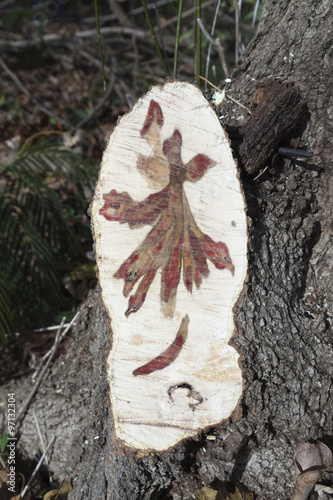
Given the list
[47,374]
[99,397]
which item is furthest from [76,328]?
[99,397]

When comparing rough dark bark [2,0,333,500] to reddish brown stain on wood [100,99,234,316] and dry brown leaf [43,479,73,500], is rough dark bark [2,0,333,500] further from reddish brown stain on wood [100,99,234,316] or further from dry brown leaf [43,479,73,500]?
reddish brown stain on wood [100,99,234,316]

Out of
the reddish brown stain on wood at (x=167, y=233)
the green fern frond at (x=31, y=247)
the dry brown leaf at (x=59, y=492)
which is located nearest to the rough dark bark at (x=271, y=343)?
the dry brown leaf at (x=59, y=492)

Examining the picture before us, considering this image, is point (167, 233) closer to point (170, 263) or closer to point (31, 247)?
point (170, 263)

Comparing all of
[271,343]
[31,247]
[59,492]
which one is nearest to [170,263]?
[271,343]

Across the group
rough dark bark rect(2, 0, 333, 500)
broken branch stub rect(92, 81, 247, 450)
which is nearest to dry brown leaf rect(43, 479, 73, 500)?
rough dark bark rect(2, 0, 333, 500)

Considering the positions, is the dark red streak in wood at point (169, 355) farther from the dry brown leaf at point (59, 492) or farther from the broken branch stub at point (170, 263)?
the dry brown leaf at point (59, 492)

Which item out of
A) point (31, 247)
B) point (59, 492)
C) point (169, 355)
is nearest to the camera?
point (169, 355)
